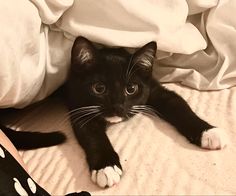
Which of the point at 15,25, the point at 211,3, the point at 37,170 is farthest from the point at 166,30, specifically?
the point at 37,170

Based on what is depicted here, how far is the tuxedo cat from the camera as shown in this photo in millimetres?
1090

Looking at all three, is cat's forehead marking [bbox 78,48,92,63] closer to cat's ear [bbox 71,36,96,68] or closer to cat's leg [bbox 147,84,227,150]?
cat's ear [bbox 71,36,96,68]

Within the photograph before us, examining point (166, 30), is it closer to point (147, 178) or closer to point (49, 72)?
point (49, 72)

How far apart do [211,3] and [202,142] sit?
48 cm

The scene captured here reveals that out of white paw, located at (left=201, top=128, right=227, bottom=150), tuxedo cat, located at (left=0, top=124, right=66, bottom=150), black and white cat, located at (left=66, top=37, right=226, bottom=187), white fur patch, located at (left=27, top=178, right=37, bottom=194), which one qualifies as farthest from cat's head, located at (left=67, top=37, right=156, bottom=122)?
white fur patch, located at (left=27, top=178, right=37, bottom=194)

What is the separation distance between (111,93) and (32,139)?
248mm

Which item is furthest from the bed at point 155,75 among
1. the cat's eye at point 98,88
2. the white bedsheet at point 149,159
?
the cat's eye at point 98,88

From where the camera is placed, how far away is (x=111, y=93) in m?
1.15

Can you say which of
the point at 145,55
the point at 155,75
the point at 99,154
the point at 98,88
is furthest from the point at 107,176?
the point at 155,75

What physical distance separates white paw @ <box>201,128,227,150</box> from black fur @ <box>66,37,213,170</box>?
34 mm

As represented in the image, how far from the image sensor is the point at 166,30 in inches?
48.2

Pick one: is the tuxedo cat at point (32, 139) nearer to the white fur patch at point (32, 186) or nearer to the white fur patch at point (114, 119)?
the white fur patch at point (114, 119)

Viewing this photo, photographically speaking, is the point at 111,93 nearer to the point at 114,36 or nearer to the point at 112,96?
the point at 112,96

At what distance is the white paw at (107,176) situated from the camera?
94 centimetres
